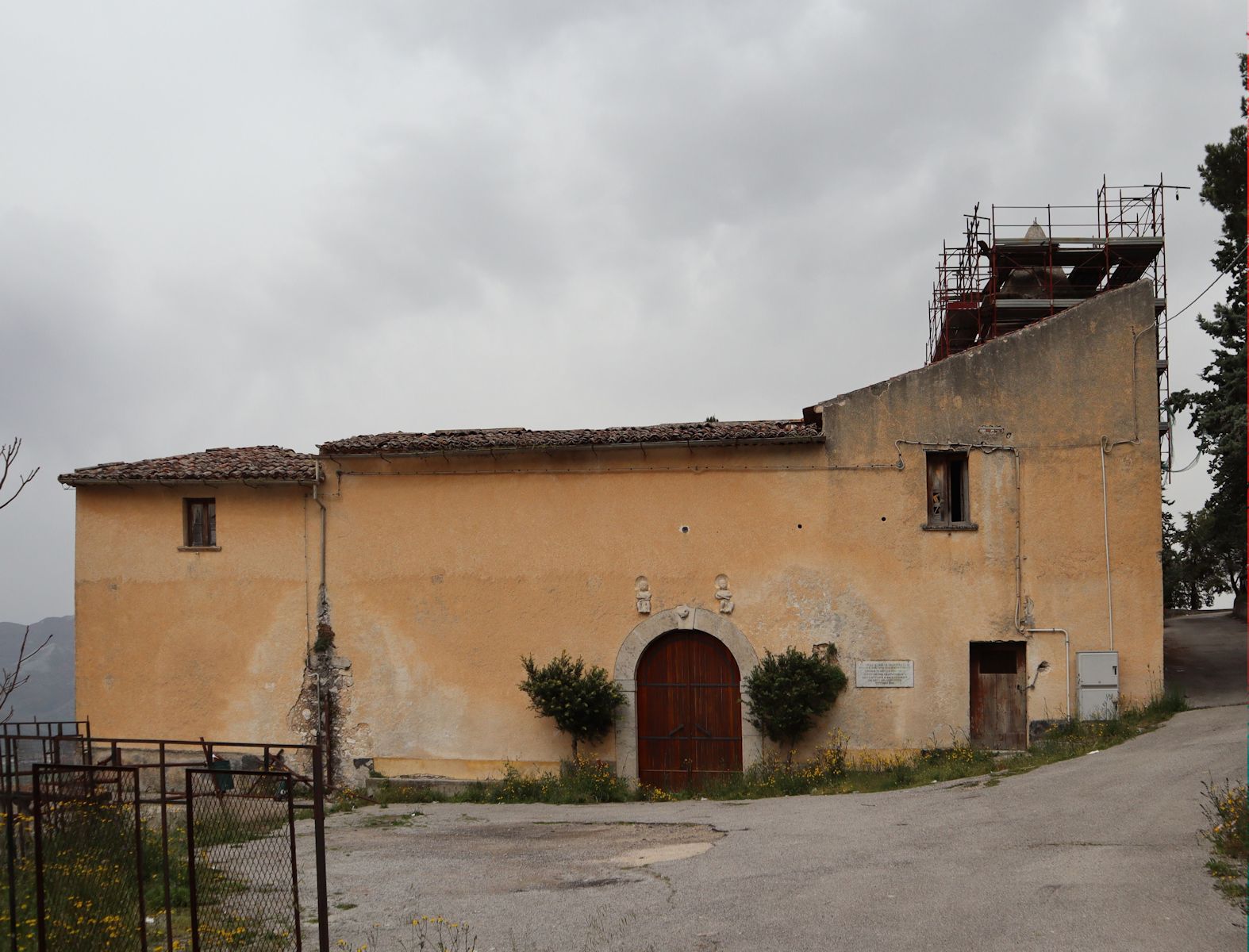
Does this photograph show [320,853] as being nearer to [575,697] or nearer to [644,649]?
[575,697]

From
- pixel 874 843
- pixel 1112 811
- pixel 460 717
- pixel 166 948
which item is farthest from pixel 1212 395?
pixel 166 948

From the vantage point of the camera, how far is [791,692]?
14.4 metres

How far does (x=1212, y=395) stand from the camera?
19109 millimetres

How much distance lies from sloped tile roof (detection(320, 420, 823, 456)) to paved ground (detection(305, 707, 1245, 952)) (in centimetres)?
492

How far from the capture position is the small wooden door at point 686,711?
49.7 ft

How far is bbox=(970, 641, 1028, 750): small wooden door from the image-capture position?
48.4 feet

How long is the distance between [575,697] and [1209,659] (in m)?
11.1

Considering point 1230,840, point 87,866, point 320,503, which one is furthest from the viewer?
point 320,503

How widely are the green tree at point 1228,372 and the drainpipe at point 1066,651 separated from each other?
5171 mm

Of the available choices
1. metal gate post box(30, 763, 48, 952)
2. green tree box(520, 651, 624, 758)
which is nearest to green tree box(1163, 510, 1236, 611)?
green tree box(520, 651, 624, 758)

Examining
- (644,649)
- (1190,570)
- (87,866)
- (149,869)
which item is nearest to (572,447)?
(644,649)

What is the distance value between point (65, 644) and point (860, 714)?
→ 660 ft

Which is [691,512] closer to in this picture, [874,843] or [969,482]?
[969,482]

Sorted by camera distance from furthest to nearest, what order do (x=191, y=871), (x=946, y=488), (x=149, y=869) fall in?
(x=946, y=488)
(x=149, y=869)
(x=191, y=871)
